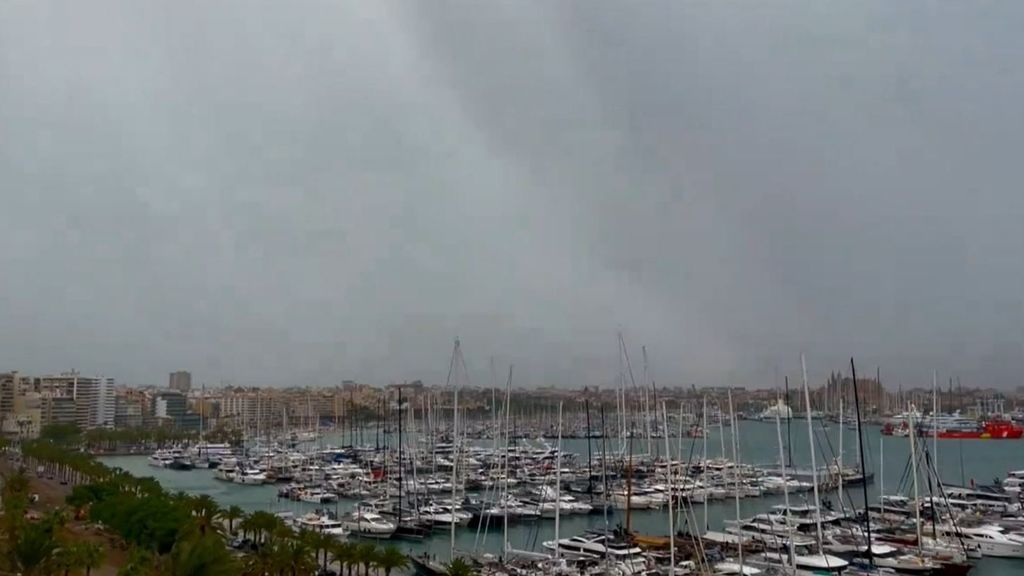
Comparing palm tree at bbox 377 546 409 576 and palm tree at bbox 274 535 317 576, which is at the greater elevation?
palm tree at bbox 274 535 317 576

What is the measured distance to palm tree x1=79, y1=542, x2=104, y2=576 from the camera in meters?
21.4

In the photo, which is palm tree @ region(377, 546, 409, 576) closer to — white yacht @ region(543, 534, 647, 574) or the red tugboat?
white yacht @ region(543, 534, 647, 574)

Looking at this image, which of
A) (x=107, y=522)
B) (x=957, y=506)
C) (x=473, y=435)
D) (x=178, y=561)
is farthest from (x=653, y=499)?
(x=473, y=435)

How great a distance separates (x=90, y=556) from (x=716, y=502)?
36.2 meters

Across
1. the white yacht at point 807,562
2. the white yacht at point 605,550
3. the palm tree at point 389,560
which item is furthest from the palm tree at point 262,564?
the white yacht at point 807,562

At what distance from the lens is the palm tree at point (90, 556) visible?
21422 mm

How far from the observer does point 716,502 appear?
49469 mm

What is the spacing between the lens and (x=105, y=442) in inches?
3679

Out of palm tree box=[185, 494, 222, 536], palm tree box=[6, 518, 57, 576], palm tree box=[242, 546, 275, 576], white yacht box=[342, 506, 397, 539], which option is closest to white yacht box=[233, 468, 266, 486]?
white yacht box=[342, 506, 397, 539]

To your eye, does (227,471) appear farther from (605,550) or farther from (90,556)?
(90,556)

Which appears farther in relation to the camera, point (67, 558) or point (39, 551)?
point (67, 558)

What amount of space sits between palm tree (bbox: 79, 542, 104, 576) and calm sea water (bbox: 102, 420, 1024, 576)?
48.0 ft

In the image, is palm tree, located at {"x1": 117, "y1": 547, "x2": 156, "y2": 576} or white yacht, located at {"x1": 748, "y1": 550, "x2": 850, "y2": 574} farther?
white yacht, located at {"x1": 748, "y1": 550, "x2": 850, "y2": 574}

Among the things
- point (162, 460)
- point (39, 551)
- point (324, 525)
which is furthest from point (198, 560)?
point (162, 460)
